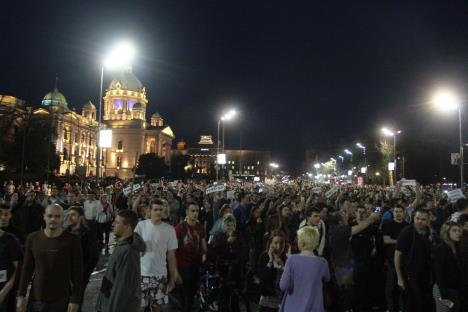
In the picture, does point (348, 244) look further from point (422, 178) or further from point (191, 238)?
point (422, 178)

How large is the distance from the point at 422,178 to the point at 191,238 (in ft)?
197

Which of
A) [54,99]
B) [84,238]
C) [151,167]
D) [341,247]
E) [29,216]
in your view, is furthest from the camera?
[54,99]

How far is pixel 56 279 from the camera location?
16.8 feet

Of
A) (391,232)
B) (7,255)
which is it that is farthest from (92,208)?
(391,232)

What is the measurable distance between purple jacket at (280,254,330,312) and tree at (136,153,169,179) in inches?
3435

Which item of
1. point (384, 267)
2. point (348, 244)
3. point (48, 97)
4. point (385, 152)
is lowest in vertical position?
point (384, 267)

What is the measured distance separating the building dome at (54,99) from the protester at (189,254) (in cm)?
9988

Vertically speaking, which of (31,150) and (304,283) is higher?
(31,150)

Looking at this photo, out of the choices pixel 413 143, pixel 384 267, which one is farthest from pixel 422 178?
pixel 384 267

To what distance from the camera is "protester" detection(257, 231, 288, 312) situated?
20.3ft

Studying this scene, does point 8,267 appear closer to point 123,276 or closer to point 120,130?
point 123,276

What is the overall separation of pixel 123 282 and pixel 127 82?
128 meters

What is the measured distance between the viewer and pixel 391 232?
866cm

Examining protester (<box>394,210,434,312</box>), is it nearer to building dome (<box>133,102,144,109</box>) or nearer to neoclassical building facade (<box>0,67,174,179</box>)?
neoclassical building facade (<box>0,67,174,179</box>)
